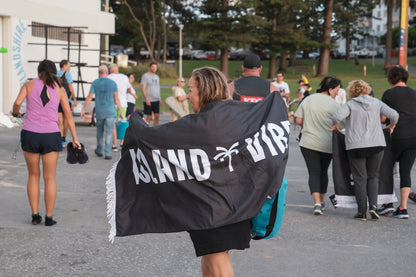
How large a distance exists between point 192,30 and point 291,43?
9005mm

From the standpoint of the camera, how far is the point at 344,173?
7.75 meters

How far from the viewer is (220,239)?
11.6 feet

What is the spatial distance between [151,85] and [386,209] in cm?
925

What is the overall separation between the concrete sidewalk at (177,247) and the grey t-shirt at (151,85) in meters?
7.76

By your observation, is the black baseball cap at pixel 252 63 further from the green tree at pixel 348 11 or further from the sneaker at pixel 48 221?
the green tree at pixel 348 11

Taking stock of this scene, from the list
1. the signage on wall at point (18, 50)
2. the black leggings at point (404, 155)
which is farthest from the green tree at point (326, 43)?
the black leggings at point (404, 155)

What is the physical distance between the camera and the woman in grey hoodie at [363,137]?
24.4 feet

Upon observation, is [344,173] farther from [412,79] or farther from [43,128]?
[412,79]

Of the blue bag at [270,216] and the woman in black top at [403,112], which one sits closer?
the blue bag at [270,216]

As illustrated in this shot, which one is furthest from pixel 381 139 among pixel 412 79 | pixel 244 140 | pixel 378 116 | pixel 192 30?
pixel 192 30

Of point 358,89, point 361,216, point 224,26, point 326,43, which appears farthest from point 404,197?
point 326,43

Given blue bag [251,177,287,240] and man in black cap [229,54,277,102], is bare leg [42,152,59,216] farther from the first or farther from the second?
blue bag [251,177,287,240]

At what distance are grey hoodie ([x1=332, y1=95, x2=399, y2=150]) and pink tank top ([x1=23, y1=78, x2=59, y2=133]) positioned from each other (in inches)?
128

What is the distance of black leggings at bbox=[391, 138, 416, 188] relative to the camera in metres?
7.90
